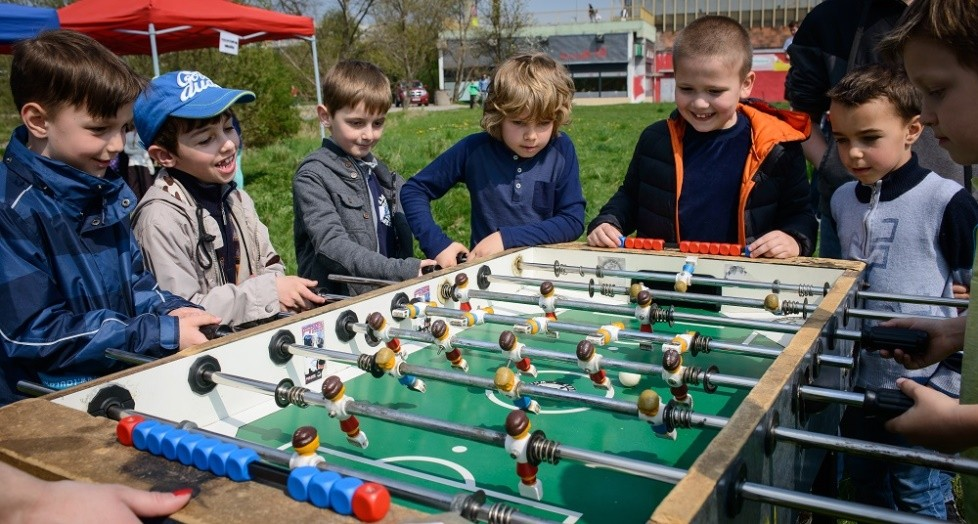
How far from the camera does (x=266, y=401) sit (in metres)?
1.85

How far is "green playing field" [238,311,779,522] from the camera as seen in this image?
139 centimetres

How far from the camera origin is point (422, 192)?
11.5 ft

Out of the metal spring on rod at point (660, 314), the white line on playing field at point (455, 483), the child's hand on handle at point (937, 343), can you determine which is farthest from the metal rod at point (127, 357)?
the child's hand on handle at point (937, 343)

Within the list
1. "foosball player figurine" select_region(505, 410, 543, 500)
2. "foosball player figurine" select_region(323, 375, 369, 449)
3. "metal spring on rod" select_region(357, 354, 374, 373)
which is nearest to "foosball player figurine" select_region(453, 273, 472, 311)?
"metal spring on rod" select_region(357, 354, 374, 373)

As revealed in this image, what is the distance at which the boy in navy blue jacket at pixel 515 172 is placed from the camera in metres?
3.19

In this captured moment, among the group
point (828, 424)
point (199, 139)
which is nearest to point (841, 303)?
point (828, 424)

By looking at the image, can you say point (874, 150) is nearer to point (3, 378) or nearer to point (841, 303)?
point (841, 303)

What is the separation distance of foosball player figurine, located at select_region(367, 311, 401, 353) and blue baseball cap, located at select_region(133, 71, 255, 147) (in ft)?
3.46

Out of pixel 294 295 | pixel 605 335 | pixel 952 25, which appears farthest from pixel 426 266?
pixel 952 25

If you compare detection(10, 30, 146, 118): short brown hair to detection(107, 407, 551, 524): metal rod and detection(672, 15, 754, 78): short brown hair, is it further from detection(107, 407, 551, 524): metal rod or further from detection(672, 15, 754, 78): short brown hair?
detection(672, 15, 754, 78): short brown hair

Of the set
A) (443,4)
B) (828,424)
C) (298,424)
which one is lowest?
(828,424)

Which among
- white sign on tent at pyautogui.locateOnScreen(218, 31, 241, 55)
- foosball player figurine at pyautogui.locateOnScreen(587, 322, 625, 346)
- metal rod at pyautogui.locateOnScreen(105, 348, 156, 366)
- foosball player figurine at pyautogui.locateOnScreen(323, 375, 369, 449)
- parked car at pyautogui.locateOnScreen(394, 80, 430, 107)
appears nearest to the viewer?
foosball player figurine at pyautogui.locateOnScreen(323, 375, 369, 449)

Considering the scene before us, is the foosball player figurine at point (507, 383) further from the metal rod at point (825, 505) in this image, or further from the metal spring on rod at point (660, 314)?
the metal spring on rod at point (660, 314)

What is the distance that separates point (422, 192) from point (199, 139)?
1.15 metres
